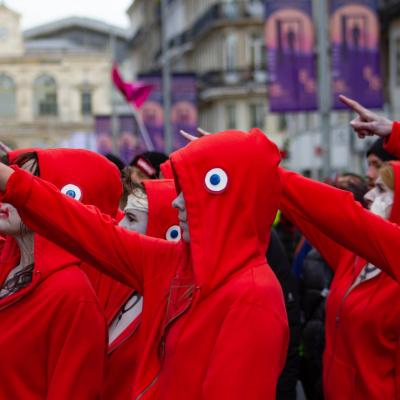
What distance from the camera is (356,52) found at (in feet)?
52.7

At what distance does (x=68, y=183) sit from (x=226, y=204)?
3.36 feet

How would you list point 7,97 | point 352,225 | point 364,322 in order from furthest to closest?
point 7,97, point 364,322, point 352,225

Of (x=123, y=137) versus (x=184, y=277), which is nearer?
(x=184, y=277)

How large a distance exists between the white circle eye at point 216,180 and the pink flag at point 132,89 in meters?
18.4

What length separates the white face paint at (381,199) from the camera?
19.1 ft

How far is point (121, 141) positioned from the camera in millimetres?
34750

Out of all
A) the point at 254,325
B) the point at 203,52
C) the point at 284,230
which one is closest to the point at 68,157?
the point at 254,325

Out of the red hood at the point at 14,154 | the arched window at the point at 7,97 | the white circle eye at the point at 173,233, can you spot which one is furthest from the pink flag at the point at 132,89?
the arched window at the point at 7,97

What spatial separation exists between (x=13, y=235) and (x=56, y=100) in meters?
84.9

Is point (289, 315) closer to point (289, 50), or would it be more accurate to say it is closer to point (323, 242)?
point (323, 242)

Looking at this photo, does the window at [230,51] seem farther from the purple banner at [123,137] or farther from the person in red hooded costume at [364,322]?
the person in red hooded costume at [364,322]

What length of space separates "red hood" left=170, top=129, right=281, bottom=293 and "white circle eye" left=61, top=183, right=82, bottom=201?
0.87 meters

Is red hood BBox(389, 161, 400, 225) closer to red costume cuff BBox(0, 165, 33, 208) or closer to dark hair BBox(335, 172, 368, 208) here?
dark hair BBox(335, 172, 368, 208)

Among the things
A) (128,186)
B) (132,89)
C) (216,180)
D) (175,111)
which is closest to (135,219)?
(128,186)
